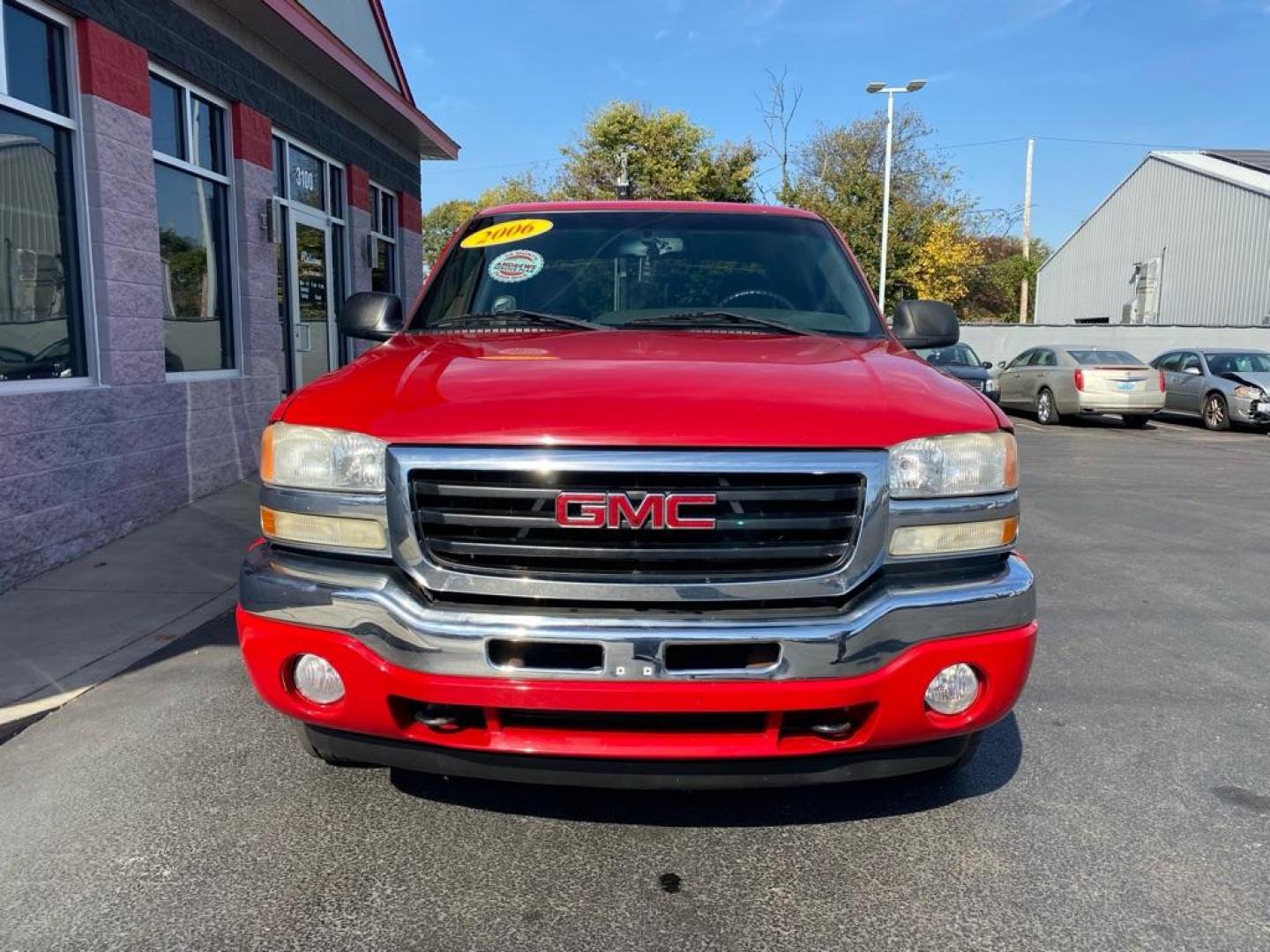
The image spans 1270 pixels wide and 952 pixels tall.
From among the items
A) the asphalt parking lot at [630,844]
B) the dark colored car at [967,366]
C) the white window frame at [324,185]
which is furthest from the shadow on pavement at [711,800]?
the dark colored car at [967,366]

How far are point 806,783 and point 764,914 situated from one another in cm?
34

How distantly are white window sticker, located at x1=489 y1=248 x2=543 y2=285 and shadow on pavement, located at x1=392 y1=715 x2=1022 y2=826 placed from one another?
1887mm

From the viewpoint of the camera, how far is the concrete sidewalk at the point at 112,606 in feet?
12.7

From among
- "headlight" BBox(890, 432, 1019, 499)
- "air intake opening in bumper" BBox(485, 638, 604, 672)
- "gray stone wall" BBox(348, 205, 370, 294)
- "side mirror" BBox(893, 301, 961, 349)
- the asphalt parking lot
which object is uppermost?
"gray stone wall" BBox(348, 205, 370, 294)

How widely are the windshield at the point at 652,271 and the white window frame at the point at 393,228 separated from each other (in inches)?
324

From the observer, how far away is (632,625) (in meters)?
2.22

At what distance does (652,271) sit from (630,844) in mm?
2129

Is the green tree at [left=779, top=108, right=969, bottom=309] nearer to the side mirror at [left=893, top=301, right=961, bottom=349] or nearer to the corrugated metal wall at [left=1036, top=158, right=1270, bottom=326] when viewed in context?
the corrugated metal wall at [left=1036, top=158, right=1270, bottom=326]

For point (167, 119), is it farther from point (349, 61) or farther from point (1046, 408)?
point (1046, 408)

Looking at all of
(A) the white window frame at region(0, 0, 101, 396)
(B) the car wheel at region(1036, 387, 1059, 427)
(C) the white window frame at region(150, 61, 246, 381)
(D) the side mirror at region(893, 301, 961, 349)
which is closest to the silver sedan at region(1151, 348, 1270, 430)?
(B) the car wheel at region(1036, 387, 1059, 427)

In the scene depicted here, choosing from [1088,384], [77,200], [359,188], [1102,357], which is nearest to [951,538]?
[77,200]

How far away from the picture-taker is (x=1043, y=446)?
13.9 meters

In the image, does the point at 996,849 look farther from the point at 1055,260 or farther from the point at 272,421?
the point at 1055,260

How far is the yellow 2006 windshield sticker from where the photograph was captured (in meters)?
Result: 3.88
